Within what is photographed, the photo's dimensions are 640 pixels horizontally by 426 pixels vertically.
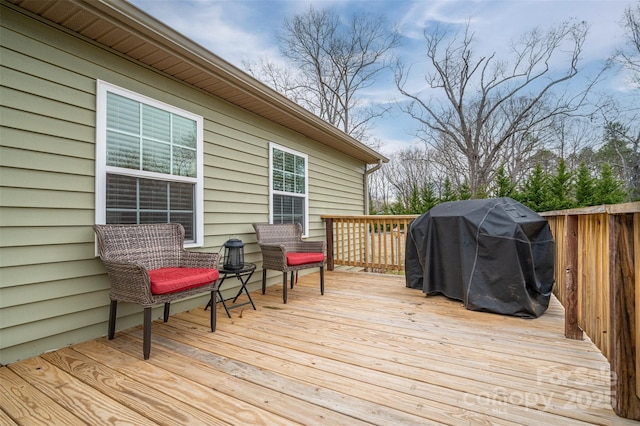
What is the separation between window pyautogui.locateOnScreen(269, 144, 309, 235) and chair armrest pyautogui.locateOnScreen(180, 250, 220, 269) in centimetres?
179

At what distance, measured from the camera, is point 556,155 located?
40.5 ft

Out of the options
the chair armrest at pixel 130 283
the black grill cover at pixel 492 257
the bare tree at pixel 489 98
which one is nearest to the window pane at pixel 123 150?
the chair armrest at pixel 130 283

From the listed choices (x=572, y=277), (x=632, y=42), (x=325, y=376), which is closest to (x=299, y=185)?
(x=325, y=376)

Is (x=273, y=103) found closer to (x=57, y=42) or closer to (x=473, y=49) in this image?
(x=57, y=42)

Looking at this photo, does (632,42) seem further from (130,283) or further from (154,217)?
(130,283)

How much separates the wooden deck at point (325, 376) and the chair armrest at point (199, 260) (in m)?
0.56

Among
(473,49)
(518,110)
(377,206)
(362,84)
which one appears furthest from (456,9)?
(377,206)

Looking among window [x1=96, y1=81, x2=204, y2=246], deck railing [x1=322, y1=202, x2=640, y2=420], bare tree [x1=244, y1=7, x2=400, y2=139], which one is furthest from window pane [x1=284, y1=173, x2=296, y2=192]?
bare tree [x1=244, y1=7, x2=400, y2=139]

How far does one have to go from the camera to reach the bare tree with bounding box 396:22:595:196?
11.4 m

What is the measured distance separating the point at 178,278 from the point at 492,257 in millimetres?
2880

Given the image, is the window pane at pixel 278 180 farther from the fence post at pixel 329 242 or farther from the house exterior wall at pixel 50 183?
the house exterior wall at pixel 50 183

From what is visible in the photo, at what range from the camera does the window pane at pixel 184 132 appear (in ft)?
10.4

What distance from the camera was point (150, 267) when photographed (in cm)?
269

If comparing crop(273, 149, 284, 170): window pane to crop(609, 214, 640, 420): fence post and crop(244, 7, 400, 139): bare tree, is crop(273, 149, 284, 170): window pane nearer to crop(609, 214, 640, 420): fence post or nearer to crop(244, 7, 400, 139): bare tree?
crop(609, 214, 640, 420): fence post
